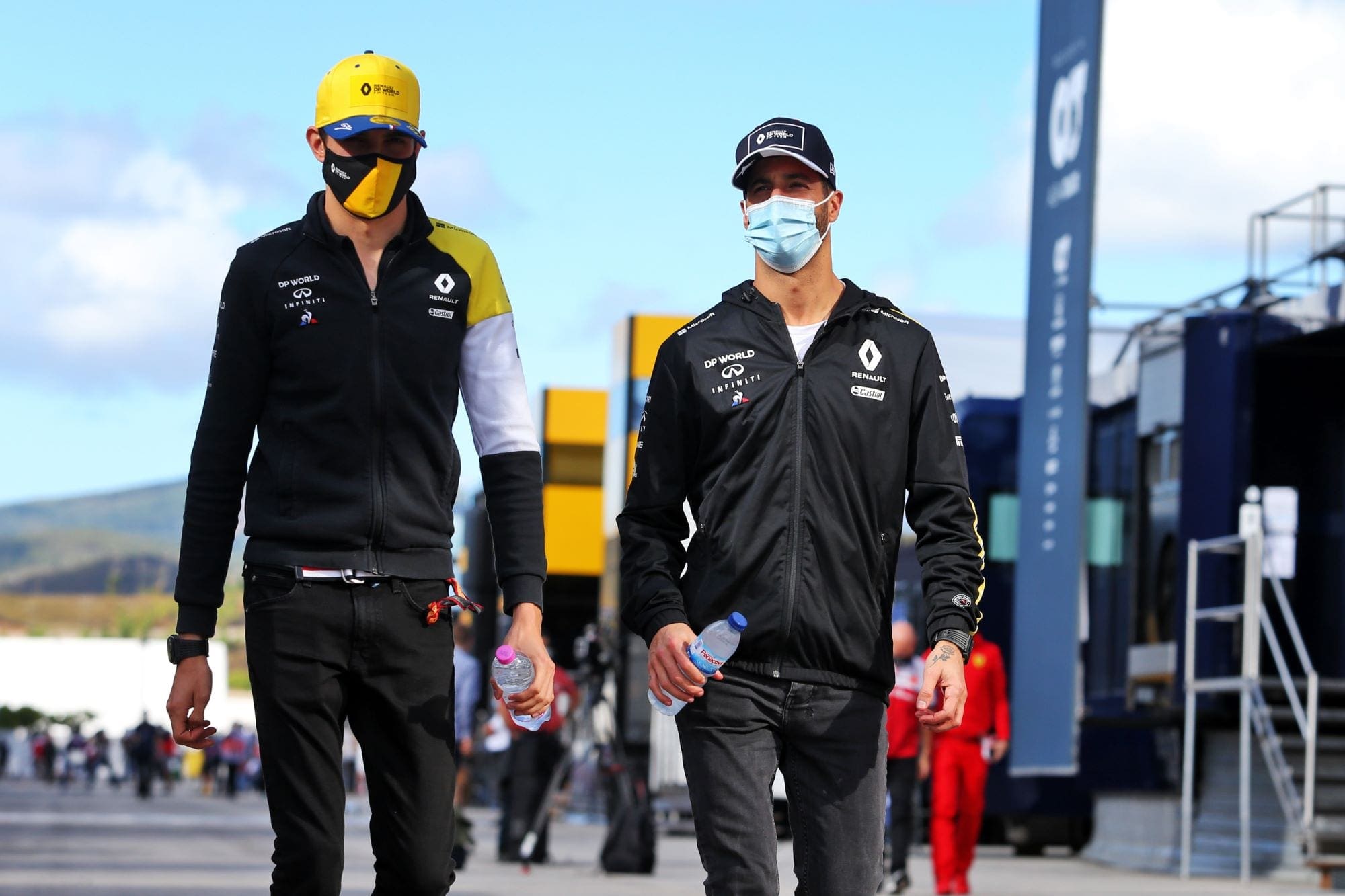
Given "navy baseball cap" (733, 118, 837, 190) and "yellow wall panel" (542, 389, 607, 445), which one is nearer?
"navy baseball cap" (733, 118, 837, 190)

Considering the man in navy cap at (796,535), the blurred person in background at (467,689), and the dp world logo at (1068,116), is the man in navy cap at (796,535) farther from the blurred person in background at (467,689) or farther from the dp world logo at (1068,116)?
the dp world logo at (1068,116)

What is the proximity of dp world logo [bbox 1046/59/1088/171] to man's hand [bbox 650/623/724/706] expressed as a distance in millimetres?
12882

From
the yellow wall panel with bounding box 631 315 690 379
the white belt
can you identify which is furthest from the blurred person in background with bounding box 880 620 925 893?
the yellow wall panel with bounding box 631 315 690 379

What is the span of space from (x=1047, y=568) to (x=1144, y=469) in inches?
154

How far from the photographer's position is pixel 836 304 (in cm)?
548

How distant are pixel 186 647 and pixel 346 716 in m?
0.39

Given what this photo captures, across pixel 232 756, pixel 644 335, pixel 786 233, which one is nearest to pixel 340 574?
pixel 786 233

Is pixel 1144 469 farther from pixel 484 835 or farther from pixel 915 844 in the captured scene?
pixel 484 835

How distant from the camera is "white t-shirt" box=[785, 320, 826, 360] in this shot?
5.36 metres

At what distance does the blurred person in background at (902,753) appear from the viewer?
50.4 ft

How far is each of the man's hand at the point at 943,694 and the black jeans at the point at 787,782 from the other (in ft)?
0.66

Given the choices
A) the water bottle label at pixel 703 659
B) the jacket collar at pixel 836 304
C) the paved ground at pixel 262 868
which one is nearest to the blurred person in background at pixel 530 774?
the paved ground at pixel 262 868

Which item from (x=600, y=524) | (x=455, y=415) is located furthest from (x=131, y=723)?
(x=455, y=415)

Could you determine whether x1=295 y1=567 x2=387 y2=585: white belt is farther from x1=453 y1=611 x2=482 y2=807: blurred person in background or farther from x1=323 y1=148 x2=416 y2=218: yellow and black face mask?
x1=453 y1=611 x2=482 y2=807: blurred person in background
